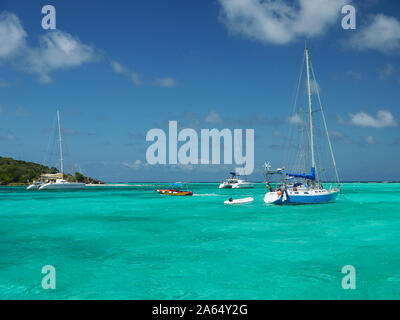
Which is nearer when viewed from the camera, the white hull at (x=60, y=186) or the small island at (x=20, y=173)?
the white hull at (x=60, y=186)

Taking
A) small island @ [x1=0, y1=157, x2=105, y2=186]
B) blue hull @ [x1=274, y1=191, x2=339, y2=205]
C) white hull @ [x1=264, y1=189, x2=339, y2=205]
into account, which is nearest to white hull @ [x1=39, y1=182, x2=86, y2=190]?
small island @ [x1=0, y1=157, x2=105, y2=186]

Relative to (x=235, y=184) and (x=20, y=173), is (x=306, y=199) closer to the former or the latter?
(x=235, y=184)

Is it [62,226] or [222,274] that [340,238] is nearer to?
[222,274]

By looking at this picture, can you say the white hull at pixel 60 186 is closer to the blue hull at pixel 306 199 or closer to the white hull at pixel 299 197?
the white hull at pixel 299 197

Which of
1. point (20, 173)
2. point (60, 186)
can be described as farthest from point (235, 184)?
point (20, 173)

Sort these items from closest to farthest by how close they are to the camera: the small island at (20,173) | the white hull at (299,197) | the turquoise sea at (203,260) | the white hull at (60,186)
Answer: the turquoise sea at (203,260) → the white hull at (299,197) → the white hull at (60,186) → the small island at (20,173)

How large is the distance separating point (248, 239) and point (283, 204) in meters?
23.7

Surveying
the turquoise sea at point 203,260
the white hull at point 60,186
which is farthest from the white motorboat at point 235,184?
the turquoise sea at point 203,260

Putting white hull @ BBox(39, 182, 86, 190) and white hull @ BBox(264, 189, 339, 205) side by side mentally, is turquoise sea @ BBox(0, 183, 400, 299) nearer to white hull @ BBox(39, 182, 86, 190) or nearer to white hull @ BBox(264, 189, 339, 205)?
white hull @ BBox(264, 189, 339, 205)

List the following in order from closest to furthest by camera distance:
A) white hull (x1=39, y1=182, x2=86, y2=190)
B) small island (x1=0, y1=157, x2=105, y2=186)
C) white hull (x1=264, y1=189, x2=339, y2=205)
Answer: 1. white hull (x1=264, y1=189, x2=339, y2=205)
2. white hull (x1=39, y1=182, x2=86, y2=190)
3. small island (x1=0, y1=157, x2=105, y2=186)

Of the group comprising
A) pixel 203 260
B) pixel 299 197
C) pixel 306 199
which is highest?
pixel 299 197

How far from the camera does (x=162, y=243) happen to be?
66.9ft

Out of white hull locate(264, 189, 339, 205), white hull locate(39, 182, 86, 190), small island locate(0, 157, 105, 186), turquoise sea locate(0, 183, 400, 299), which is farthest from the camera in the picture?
small island locate(0, 157, 105, 186)
